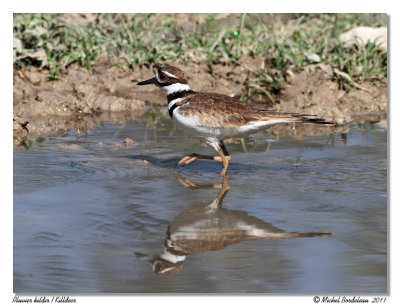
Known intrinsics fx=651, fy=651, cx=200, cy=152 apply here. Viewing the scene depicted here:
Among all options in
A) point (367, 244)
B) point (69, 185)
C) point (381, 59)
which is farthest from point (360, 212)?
point (381, 59)

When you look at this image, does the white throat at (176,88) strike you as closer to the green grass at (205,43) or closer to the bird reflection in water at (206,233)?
the bird reflection in water at (206,233)

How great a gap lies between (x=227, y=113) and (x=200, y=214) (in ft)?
5.89

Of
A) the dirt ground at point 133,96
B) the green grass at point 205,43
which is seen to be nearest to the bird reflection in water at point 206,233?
the dirt ground at point 133,96

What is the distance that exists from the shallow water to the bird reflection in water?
0.02m

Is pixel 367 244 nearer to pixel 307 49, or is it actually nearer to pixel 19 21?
pixel 307 49

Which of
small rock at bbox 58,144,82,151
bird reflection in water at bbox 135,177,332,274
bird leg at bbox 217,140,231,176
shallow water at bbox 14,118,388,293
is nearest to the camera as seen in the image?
shallow water at bbox 14,118,388,293

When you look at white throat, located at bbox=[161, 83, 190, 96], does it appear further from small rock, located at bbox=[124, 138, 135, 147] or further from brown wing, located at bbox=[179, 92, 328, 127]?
small rock, located at bbox=[124, 138, 135, 147]

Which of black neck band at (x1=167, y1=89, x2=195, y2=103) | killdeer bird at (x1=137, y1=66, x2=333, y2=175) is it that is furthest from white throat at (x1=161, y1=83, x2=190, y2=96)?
killdeer bird at (x1=137, y1=66, x2=333, y2=175)

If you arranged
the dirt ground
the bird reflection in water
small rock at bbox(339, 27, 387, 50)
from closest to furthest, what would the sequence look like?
the bird reflection in water, the dirt ground, small rock at bbox(339, 27, 387, 50)

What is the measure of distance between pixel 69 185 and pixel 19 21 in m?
5.50

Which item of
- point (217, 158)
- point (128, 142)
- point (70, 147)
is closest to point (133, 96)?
point (128, 142)

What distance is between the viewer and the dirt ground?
31.3ft

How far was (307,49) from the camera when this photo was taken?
444 inches

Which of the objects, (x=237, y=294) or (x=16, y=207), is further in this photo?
(x=16, y=207)
